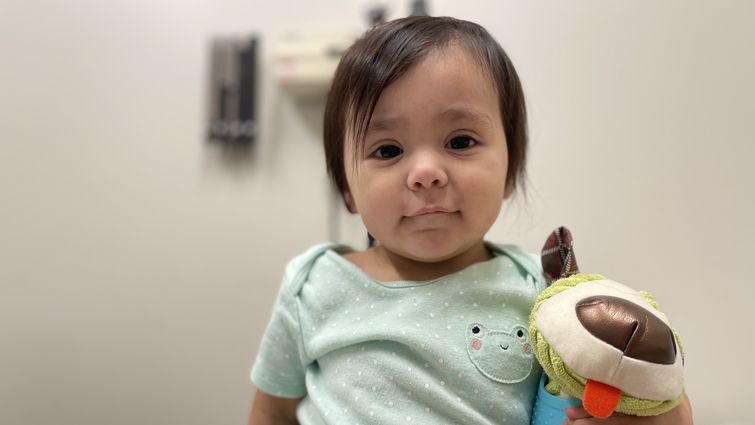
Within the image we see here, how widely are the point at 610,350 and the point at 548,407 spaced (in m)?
0.16

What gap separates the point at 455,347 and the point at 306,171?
0.67m

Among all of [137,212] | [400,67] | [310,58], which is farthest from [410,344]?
[137,212]

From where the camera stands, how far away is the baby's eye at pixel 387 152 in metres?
0.62

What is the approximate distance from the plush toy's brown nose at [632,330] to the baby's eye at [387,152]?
0.28 meters

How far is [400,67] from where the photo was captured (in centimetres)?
60

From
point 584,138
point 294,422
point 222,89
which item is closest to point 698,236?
point 584,138

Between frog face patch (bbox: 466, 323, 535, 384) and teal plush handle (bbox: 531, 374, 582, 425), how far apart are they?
1.1 inches

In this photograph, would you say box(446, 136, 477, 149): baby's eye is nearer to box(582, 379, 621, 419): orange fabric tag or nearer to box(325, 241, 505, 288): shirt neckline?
box(325, 241, 505, 288): shirt neckline

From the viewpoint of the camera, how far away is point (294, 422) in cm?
81

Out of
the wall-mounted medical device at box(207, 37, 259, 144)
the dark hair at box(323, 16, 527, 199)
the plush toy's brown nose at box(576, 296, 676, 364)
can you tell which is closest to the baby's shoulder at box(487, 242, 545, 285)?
the dark hair at box(323, 16, 527, 199)

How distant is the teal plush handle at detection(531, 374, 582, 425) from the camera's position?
530 millimetres

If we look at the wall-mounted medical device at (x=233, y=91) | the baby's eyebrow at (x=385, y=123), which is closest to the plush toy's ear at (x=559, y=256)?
the baby's eyebrow at (x=385, y=123)

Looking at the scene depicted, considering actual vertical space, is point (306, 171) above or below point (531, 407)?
above

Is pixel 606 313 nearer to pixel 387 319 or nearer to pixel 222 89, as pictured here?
pixel 387 319
